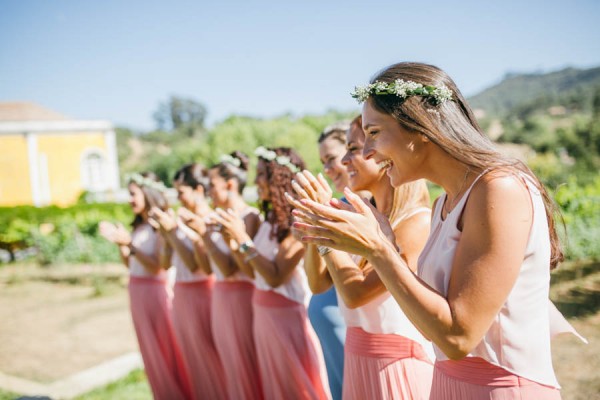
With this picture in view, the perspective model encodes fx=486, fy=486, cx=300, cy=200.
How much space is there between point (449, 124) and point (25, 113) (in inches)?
1657

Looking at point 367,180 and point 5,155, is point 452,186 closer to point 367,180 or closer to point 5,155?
point 367,180

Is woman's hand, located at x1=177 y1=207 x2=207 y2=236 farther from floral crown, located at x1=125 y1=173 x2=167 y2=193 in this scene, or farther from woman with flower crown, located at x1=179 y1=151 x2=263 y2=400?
floral crown, located at x1=125 y1=173 x2=167 y2=193

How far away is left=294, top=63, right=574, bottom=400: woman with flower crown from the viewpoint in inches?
56.1

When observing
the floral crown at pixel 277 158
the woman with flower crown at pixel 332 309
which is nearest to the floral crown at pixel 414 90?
the woman with flower crown at pixel 332 309

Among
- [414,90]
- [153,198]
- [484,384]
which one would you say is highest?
[414,90]

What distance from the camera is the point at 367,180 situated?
2783 millimetres

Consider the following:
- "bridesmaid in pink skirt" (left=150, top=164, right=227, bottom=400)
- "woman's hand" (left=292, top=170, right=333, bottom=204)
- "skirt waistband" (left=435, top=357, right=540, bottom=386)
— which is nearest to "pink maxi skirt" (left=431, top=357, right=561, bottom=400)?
"skirt waistband" (left=435, top=357, right=540, bottom=386)

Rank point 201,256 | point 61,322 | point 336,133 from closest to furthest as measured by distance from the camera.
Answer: point 336,133 < point 201,256 < point 61,322

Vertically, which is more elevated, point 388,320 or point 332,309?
point 388,320

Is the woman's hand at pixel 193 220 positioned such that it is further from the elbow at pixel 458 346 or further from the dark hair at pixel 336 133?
the elbow at pixel 458 346

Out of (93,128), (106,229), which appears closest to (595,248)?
(106,229)

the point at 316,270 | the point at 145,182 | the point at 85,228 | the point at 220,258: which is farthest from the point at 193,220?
the point at 85,228

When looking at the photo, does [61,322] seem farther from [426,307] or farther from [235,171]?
[426,307]

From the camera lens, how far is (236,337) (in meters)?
4.15
